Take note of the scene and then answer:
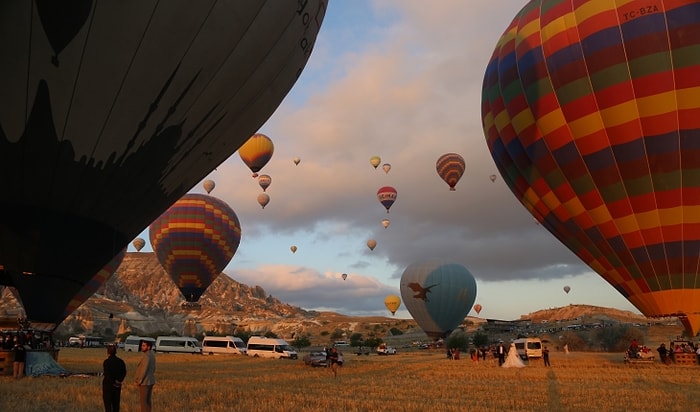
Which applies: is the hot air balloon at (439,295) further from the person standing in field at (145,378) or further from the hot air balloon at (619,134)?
the person standing in field at (145,378)

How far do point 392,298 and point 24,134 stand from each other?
77.9m

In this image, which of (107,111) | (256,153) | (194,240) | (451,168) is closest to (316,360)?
(107,111)

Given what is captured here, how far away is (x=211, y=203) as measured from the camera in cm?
5081

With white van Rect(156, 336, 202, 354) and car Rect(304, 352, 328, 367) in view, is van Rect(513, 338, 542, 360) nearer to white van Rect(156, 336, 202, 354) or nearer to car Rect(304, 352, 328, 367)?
car Rect(304, 352, 328, 367)

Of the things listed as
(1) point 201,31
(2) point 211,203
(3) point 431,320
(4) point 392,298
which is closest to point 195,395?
(1) point 201,31

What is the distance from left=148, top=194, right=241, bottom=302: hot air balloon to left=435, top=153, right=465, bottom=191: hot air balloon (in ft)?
70.8

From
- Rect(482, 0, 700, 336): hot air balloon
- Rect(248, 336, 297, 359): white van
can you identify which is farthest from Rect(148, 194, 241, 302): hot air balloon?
Rect(482, 0, 700, 336): hot air balloon

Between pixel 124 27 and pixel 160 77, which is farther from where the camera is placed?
pixel 160 77

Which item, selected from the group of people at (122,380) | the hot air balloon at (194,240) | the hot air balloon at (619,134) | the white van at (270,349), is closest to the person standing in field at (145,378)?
the group of people at (122,380)

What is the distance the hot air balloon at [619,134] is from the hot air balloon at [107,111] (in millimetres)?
14322

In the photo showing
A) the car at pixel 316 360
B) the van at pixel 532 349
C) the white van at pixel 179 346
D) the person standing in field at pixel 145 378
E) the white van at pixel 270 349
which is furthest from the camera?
the white van at pixel 179 346

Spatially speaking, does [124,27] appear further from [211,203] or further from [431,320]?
[431,320]

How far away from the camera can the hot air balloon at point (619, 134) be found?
831 inches

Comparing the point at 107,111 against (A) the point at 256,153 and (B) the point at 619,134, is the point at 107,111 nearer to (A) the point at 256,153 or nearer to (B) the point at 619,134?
(B) the point at 619,134
